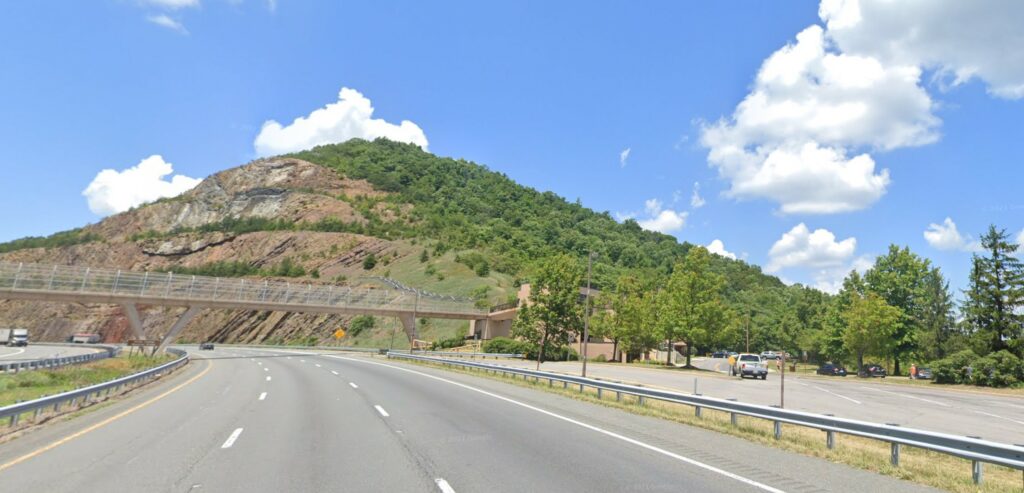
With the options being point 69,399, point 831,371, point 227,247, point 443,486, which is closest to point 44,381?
point 69,399

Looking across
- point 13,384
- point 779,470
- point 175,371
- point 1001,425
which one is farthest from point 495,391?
point 175,371

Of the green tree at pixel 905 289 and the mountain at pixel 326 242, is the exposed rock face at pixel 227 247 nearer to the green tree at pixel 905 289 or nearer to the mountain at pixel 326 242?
the mountain at pixel 326 242

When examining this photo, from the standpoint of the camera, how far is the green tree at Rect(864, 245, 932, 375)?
5519 centimetres

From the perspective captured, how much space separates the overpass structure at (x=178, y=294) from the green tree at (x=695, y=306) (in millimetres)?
30012

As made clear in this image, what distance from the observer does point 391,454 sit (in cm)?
912

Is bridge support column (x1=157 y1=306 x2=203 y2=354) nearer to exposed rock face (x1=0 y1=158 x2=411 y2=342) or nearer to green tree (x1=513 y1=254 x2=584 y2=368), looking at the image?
exposed rock face (x1=0 y1=158 x2=411 y2=342)

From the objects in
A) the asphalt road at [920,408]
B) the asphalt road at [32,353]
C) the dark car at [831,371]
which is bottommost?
the asphalt road at [32,353]

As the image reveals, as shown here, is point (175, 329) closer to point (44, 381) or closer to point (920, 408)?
point (44, 381)

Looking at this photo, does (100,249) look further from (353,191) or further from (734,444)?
(734,444)

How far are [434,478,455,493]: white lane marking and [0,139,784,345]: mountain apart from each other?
7761 cm

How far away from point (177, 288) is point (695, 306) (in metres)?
52.9

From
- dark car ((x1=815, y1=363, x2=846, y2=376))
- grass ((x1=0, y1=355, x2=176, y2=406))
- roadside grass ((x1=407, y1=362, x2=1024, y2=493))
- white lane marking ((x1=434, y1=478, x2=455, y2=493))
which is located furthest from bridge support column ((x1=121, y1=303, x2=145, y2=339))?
dark car ((x1=815, y1=363, x2=846, y2=376))

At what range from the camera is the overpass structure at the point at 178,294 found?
55.8 metres

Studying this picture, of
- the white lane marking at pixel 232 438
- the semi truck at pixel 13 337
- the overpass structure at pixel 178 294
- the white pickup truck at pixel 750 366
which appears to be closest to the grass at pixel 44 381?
the white lane marking at pixel 232 438
